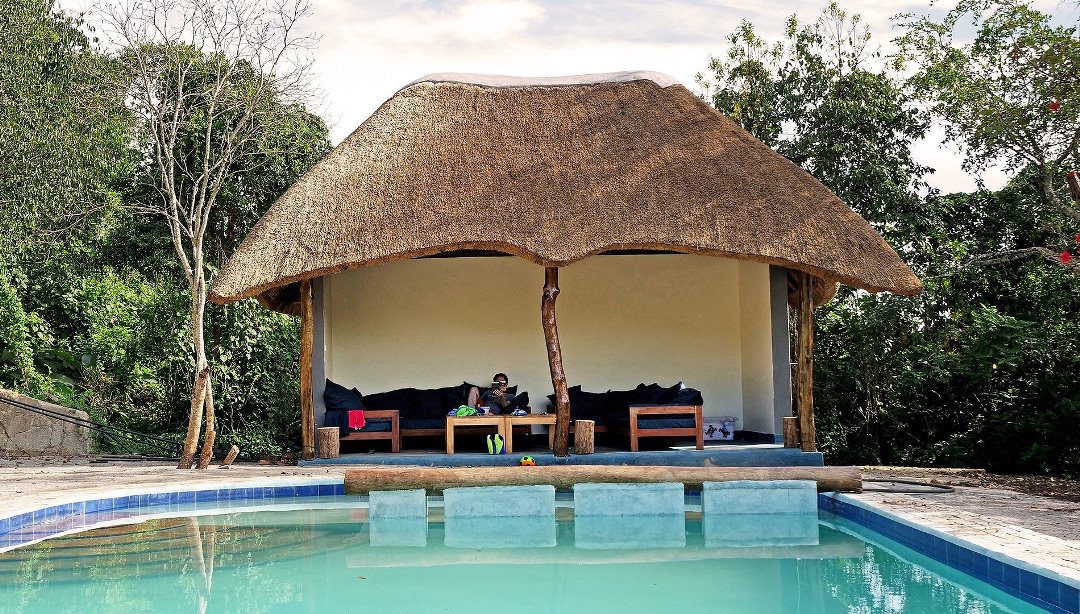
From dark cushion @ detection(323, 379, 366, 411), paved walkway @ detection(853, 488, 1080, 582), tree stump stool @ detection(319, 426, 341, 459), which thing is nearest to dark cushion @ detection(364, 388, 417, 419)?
dark cushion @ detection(323, 379, 366, 411)

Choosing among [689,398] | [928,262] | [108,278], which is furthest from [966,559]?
[108,278]

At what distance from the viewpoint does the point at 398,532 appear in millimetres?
6848

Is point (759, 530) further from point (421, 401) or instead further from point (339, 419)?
point (421, 401)

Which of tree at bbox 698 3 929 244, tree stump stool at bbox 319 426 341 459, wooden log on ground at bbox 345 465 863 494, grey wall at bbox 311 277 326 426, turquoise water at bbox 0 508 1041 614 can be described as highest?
tree at bbox 698 3 929 244

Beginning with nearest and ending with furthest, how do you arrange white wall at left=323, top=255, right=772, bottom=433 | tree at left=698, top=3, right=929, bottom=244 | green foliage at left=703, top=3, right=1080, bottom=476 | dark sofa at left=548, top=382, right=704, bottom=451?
dark sofa at left=548, top=382, right=704, bottom=451
green foliage at left=703, top=3, right=1080, bottom=476
white wall at left=323, top=255, right=772, bottom=433
tree at left=698, top=3, right=929, bottom=244

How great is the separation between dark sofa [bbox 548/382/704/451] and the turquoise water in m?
2.26

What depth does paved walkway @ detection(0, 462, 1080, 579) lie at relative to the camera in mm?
4793

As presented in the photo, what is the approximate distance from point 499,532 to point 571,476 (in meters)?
0.82

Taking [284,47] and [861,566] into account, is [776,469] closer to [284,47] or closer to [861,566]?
[861,566]

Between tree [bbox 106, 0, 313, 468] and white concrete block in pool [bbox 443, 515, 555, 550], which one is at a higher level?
tree [bbox 106, 0, 313, 468]

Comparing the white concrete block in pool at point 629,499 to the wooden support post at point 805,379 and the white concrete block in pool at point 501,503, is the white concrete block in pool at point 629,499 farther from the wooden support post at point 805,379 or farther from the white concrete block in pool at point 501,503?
the wooden support post at point 805,379

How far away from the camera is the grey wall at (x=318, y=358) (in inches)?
377

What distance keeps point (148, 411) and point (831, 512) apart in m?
8.66

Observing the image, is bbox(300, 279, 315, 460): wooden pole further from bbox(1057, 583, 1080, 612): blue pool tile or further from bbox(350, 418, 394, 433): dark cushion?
bbox(1057, 583, 1080, 612): blue pool tile
